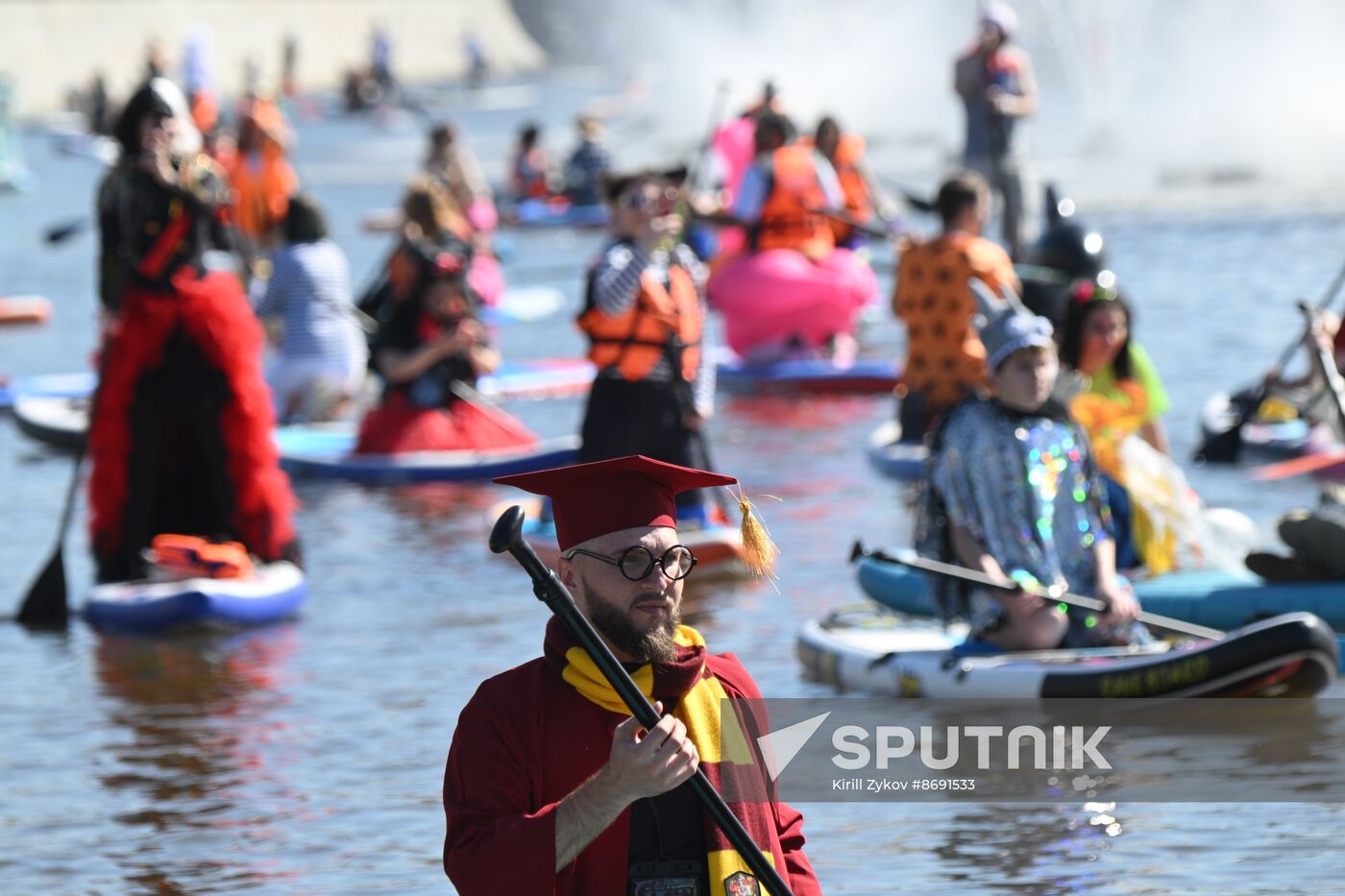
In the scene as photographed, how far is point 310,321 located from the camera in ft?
48.2

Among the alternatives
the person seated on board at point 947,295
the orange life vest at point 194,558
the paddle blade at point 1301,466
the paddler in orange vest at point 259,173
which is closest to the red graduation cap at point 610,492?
the orange life vest at point 194,558

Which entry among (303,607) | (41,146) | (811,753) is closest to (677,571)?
(811,753)

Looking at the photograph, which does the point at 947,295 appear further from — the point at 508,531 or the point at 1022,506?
the point at 508,531

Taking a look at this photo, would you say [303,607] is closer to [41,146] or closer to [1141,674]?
[1141,674]

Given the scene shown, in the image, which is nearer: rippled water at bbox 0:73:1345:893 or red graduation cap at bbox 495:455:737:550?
red graduation cap at bbox 495:455:737:550

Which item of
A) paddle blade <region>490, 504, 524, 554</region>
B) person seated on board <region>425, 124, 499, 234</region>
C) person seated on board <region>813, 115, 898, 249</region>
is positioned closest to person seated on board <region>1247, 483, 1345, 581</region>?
paddle blade <region>490, 504, 524, 554</region>

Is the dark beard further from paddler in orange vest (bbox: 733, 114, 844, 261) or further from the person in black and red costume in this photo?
paddler in orange vest (bbox: 733, 114, 844, 261)

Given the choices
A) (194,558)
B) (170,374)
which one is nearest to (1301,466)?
(194,558)

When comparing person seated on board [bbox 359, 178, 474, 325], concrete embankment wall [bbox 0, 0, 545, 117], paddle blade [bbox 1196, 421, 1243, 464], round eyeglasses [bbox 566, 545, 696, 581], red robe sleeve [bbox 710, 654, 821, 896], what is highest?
concrete embankment wall [bbox 0, 0, 545, 117]

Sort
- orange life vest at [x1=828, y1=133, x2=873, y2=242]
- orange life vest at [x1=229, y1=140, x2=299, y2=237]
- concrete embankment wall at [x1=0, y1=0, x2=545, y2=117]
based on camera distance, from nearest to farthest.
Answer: orange life vest at [x1=828, y1=133, x2=873, y2=242]
orange life vest at [x1=229, y1=140, x2=299, y2=237]
concrete embankment wall at [x1=0, y1=0, x2=545, y2=117]

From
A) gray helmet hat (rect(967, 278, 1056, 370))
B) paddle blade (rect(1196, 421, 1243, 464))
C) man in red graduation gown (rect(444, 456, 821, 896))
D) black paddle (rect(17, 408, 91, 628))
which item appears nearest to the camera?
man in red graduation gown (rect(444, 456, 821, 896))

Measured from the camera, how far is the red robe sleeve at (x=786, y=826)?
14.3 ft

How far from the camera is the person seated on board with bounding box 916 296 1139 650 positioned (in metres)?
8.09

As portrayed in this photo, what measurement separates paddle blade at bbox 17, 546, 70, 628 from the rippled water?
0.38 ft
